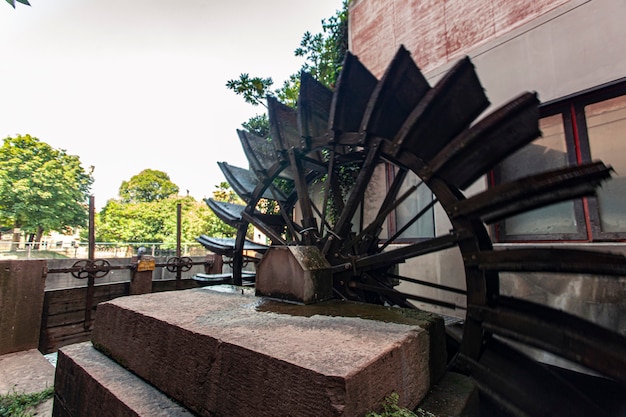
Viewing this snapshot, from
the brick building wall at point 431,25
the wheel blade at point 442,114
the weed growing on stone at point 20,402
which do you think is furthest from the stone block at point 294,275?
the brick building wall at point 431,25

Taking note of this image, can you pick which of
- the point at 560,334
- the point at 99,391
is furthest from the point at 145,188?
the point at 560,334

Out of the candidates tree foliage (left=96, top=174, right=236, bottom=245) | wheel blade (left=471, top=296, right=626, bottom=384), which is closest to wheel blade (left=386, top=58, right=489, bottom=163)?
wheel blade (left=471, top=296, right=626, bottom=384)

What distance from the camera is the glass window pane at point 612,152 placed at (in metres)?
3.00

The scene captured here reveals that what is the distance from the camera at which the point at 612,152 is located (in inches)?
121

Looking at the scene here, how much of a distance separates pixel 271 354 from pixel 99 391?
1585 millimetres

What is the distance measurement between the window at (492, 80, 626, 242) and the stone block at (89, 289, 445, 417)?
2.52m

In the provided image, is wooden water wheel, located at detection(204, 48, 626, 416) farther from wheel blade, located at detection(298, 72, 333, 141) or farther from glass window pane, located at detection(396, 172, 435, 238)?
glass window pane, located at detection(396, 172, 435, 238)

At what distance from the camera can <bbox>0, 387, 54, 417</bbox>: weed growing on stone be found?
244cm

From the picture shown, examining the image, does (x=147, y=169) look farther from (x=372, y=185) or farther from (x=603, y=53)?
(x=603, y=53)

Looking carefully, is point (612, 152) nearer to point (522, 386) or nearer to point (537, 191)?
point (537, 191)

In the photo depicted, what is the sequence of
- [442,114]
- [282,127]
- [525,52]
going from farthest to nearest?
[282,127]
[525,52]
[442,114]

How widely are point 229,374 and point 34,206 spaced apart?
2740cm

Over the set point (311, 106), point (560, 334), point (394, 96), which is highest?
point (311, 106)

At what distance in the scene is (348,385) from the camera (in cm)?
111
